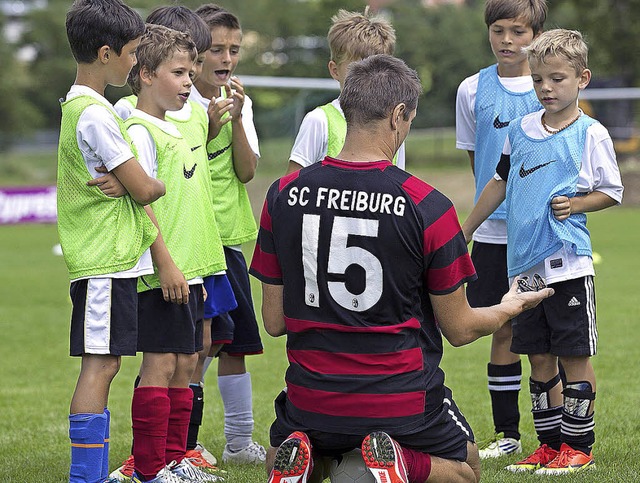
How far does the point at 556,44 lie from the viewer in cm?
468

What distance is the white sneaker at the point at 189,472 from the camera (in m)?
4.72

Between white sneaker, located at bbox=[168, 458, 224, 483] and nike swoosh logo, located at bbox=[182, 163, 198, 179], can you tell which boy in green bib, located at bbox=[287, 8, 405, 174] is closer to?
nike swoosh logo, located at bbox=[182, 163, 198, 179]

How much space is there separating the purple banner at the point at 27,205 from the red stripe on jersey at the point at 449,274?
71.3ft

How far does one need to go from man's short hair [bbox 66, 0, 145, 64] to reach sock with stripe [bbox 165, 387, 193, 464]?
1530 millimetres

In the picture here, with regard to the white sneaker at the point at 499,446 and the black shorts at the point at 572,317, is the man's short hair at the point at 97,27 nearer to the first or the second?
the black shorts at the point at 572,317

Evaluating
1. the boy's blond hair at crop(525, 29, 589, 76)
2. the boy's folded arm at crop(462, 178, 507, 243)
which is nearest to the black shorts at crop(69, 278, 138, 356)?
the boy's folded arm at crop(462, 178, 507, 243)

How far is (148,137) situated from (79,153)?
1.35ft

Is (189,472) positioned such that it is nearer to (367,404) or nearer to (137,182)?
(137,182)

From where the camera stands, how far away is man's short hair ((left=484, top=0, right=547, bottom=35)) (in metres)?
5.30

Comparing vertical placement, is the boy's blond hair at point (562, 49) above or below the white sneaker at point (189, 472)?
above

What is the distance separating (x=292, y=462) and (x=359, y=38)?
2358 millimetres

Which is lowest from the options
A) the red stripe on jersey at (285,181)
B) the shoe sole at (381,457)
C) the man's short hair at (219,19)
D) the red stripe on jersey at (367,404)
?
the shoe sole at (381,457)

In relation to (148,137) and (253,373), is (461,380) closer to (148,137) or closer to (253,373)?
(253,373)

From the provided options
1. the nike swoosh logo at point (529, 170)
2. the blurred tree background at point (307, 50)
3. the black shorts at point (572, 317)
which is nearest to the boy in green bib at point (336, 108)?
the nike swoosh logo at point (529, 170)
